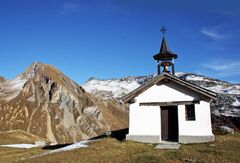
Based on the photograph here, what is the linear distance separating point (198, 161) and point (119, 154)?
5695 millimetres

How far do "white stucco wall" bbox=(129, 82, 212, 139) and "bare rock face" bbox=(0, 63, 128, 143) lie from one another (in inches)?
2273

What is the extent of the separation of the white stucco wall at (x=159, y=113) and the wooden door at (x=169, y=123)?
0.63m

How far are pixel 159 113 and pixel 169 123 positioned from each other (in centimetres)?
133

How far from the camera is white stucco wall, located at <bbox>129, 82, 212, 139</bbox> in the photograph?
2448 centimetres

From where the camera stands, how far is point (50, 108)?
94750mm

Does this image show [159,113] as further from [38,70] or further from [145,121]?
[38,70]

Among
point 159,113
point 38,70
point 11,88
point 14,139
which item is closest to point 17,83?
point 11,88

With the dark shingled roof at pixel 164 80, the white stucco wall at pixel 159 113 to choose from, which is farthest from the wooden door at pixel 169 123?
the dark shingled roof at pixel 164 80

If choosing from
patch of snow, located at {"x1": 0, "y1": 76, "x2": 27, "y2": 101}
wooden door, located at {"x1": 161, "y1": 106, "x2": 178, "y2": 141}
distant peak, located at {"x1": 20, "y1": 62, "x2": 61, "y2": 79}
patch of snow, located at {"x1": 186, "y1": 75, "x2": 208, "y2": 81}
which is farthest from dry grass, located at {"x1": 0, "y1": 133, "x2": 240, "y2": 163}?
patch of snow, located at {"x1": 186, "y1": 75, "x2": 208, "y2": 81}

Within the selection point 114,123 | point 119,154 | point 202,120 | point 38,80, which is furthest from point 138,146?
point 114,123

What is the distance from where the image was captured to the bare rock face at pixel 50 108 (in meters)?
83.8

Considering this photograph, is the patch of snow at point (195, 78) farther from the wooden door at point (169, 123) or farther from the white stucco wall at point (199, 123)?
the white stucco wall at point (199, 123)

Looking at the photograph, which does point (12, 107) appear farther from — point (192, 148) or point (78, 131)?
point (192, 148)

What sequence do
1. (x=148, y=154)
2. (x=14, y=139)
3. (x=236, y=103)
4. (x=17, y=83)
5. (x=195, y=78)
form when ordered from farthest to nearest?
(x=195, y=78) < (x=17, y=83) < (x=236, y=103) < (x=14, y=139) < (x=148, y=154)
